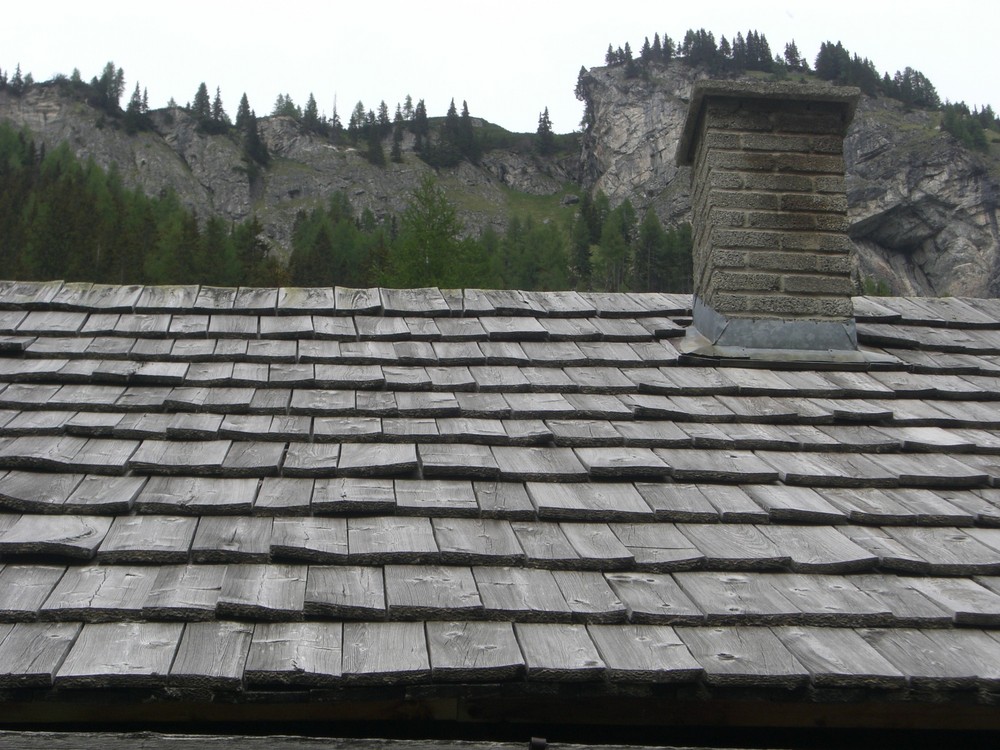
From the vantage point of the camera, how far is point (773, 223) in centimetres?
460

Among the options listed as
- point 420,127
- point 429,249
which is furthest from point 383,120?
point 429,249

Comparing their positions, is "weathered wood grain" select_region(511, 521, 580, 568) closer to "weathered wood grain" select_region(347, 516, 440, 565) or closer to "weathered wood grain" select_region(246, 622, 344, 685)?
"weathered wood grain" select_region(347, 516, 440, 565)

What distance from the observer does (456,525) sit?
2846 millimetres

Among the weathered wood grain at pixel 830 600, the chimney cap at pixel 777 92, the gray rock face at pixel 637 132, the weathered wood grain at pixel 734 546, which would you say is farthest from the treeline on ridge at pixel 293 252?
the weathered wood grain at pixel 830 600

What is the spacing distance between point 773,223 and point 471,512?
2563mm

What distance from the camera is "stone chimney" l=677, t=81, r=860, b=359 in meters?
4.45

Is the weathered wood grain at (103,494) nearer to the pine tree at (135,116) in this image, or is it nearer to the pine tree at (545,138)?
the pine tree at (135,116)

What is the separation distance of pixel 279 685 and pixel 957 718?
1.87 m

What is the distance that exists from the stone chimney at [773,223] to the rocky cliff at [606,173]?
9350 centimetres

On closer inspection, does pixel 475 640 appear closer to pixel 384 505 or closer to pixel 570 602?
pixel 570 602

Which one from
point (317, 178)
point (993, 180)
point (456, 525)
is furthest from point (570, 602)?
point (317, 178)

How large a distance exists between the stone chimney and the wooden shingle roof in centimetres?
24

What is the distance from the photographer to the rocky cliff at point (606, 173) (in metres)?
94.2

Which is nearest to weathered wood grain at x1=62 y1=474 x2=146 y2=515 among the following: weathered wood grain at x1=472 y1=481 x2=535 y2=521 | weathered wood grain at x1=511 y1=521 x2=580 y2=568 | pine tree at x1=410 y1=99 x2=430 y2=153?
weathered wood grain at x1=472 y1=481 x2=535 y2=521
